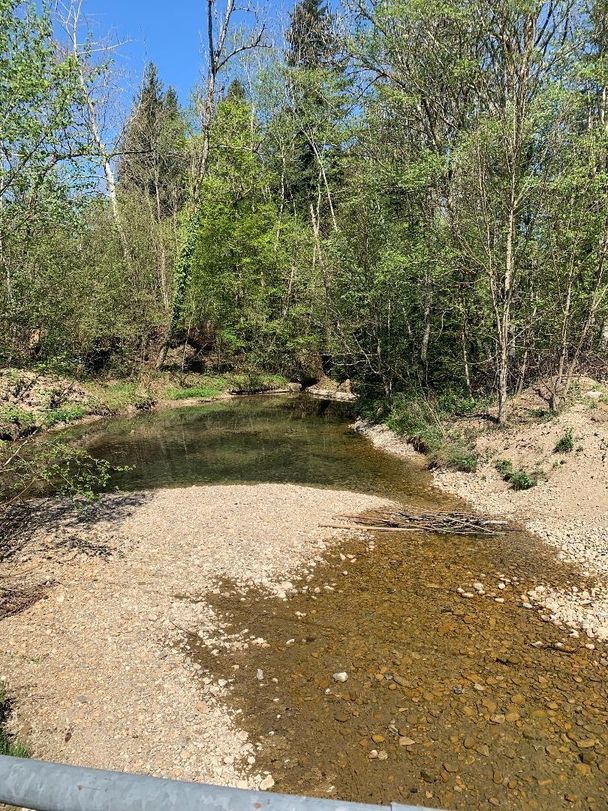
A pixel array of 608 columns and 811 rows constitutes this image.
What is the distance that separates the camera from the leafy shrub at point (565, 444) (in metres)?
14.9

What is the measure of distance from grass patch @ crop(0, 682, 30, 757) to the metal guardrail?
4.31m

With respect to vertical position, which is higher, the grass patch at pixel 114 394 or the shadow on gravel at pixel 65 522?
the grass patch at pixel 114 394

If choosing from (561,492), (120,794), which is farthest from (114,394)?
(120,794)

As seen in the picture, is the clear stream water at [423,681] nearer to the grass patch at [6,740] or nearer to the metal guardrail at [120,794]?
the grass patch at [6,740]

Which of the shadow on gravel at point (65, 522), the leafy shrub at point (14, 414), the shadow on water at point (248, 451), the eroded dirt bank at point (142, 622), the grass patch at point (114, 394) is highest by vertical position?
the leafy shrub at point (14, 414)

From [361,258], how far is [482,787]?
70.4ft

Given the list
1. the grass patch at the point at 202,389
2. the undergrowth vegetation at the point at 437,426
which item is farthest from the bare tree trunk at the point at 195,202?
the undergrowth vegetation at the point at 437,426

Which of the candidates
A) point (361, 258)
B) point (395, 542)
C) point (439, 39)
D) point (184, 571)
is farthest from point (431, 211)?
point (184, 571)

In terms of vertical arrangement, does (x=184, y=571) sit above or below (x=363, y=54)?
below

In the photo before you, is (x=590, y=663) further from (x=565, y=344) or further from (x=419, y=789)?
(x=565, y=344)

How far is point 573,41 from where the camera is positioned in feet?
54.6

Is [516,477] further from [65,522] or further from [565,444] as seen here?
[65,522]

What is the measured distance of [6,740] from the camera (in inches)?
224

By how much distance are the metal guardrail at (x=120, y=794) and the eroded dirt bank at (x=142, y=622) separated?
4.98 metres
